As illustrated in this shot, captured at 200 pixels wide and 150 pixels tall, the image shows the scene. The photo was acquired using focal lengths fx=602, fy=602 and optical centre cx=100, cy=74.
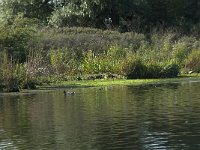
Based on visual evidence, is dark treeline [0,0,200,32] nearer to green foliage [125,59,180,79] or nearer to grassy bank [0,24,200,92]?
grassy bank [0,24,200,92]

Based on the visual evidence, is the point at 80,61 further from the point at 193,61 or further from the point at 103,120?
the point at 103,120

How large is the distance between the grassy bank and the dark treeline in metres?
12.2

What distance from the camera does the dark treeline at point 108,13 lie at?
171 ft

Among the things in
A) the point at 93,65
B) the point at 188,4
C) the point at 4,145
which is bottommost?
the point at 4,145

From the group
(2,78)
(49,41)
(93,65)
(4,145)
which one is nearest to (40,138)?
(4,145)

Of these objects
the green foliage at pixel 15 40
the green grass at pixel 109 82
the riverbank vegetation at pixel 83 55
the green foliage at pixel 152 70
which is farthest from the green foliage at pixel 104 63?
the green foliage at pixel 15 40

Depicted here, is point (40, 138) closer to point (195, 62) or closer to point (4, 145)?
point (4, 145)

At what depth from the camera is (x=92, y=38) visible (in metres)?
40.5

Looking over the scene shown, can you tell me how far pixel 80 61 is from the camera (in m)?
34.7

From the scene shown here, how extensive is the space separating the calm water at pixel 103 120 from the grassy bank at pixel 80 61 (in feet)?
10.9

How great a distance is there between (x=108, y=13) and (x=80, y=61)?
65.5 ft

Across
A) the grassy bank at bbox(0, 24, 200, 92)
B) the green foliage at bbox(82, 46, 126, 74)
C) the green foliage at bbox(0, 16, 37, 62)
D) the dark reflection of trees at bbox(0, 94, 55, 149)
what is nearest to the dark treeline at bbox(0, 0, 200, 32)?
the grassy bank at bbox(0, 24, 200, 92)

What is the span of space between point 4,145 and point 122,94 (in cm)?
1040

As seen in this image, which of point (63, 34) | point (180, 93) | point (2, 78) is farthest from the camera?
point (63, 34)
